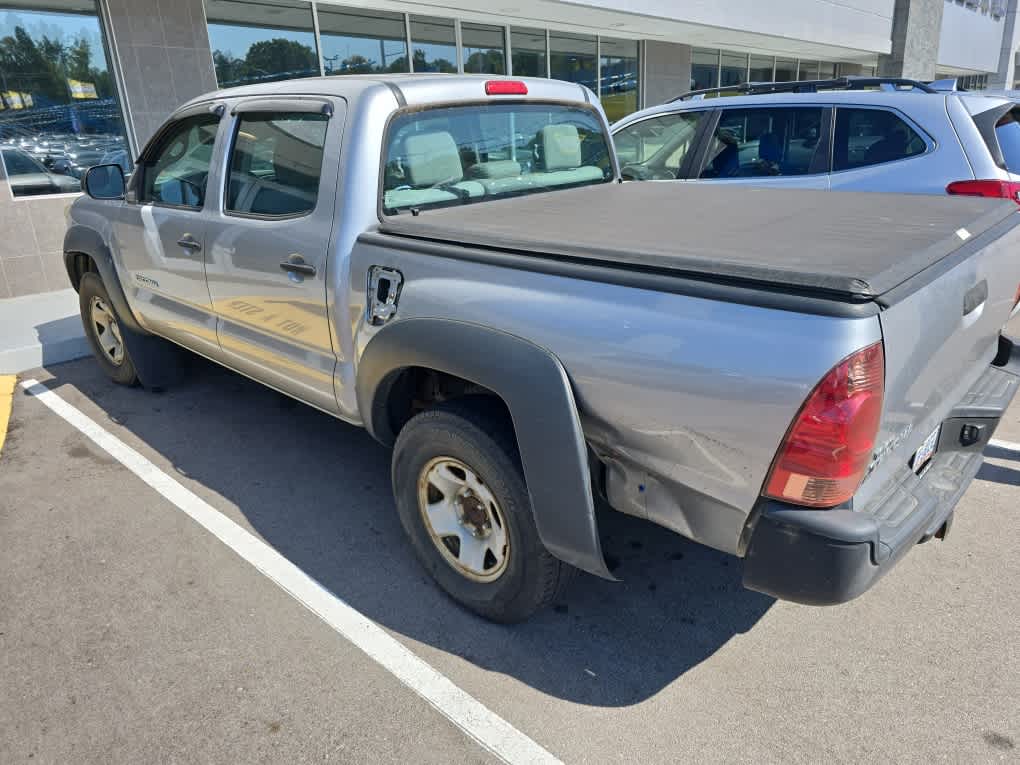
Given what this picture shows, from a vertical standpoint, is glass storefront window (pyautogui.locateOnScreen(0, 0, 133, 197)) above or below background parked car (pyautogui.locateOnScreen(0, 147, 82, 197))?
above

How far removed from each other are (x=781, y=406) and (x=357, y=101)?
2.09 m

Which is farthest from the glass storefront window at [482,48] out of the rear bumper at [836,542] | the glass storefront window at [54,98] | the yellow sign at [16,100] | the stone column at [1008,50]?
the stone column at [1008,50]

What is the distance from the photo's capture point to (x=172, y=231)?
3.91m

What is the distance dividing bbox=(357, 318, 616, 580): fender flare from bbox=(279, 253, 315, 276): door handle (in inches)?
30.6

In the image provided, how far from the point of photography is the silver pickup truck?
185 centimetres

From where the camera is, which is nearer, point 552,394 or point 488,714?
point 552,394

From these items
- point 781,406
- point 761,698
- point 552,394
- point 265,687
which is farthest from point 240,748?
point 781,406

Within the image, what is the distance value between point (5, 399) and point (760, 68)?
1980 centimetres

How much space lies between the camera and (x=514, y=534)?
248 centimetres

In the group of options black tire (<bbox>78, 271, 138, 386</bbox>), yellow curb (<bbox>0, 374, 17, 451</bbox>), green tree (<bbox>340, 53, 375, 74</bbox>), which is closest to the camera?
yellow curb (<bbox>0, 374, 17, 451</bbox>)

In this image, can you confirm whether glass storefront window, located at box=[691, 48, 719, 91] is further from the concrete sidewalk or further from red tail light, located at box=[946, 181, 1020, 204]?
the concrete sidewalk

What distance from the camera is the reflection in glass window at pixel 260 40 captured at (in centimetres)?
838

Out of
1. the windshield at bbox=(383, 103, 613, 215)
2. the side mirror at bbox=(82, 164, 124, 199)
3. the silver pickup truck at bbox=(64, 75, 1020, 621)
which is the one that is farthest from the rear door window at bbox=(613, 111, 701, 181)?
the side mirror at bbox=(82, 164, 124, 199)

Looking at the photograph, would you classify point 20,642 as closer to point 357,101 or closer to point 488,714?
point 488,714
